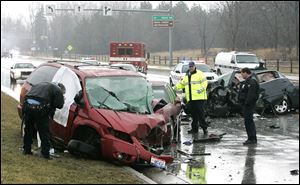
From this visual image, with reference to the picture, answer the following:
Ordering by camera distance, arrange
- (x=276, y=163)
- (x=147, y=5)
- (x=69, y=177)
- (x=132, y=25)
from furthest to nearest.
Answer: (x=147, y=5), (x=132, y=25), (x=276, y=163), (x=69, y=177)

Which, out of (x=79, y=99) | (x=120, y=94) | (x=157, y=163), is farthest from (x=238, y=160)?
(x=79, y=99)

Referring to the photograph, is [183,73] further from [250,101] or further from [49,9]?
[49,9]

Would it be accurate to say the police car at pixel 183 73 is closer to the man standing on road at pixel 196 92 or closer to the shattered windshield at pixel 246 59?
the shattered windshield at pixel 246 59

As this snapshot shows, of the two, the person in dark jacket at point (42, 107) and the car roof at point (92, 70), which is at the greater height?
the car roof at point (92, 70)

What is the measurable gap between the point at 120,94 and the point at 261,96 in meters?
7.04

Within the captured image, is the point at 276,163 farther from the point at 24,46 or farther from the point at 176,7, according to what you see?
the point at 24,46

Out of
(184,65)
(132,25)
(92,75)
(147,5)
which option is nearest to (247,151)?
(92,75)

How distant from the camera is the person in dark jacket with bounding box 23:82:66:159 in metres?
7.71

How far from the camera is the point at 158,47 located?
86.5 meters

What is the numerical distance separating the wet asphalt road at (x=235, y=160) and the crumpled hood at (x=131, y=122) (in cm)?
66

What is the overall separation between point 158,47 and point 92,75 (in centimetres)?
7791

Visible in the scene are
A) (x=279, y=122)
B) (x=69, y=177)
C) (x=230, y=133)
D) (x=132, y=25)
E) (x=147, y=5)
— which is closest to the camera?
(x=69, y=177)

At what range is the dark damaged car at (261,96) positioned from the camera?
1481 centimetres

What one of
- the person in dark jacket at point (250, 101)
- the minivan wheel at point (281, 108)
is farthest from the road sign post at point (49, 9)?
the person in dark jacket at point (250, 101)
